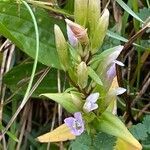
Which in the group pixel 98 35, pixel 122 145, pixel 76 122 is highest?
pixel 98 35

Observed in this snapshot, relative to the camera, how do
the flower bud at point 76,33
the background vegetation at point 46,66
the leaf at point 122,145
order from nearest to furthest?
the flower bud at point 76,33 → the leaf at point 122,145 → the background vegetation at point 46,66

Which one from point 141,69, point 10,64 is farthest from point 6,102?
point 141,69

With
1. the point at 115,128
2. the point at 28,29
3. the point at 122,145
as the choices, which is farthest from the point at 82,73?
the point at 28,29

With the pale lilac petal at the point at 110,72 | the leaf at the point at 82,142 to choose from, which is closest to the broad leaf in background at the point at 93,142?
the leaf at the point at 82,142

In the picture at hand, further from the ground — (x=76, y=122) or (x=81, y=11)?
(x=81, y=11)

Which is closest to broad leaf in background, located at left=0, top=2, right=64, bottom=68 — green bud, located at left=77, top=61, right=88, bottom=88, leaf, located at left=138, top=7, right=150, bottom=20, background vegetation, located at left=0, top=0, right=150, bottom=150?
background vegetation, located at left=0, top=0, right=150, bottom=150

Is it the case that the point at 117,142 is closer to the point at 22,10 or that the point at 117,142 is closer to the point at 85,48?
the point at 85,48

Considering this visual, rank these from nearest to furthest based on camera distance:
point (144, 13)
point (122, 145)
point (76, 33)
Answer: point (76, 33)
point (122, 145)
point (144, 13)

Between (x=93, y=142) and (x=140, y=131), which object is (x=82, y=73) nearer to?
(x=93, y=142)

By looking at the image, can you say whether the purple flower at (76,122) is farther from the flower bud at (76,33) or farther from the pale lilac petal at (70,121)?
the flower bud at (76,33)
